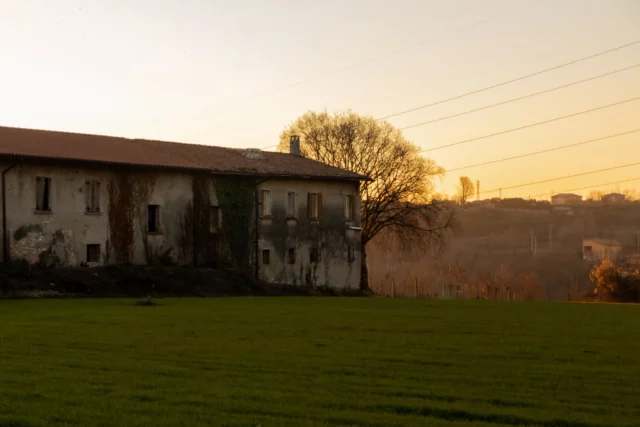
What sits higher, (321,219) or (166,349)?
(321,219)

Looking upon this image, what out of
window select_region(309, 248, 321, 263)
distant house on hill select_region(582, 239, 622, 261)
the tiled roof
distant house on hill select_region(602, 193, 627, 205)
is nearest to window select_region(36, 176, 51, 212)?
the tiled roof

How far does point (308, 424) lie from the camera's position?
37.4ft

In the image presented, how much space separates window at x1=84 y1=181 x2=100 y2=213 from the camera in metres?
48.0

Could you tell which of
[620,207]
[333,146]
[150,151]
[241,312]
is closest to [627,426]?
[241,312]

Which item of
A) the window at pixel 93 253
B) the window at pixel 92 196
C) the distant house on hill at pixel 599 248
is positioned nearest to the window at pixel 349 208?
the window at pixel 92 196

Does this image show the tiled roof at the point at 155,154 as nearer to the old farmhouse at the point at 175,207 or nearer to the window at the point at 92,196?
the old farmhouse at the point at 175,207

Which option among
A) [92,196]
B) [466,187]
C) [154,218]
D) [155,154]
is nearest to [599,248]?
[466,187]

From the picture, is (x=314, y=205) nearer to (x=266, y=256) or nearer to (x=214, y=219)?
(x=266, y=256)

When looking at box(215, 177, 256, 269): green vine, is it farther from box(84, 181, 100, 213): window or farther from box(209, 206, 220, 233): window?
box(84, 181, 100, 213): window

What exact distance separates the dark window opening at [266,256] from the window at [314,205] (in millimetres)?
4259

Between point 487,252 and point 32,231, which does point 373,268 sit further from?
point 32,231

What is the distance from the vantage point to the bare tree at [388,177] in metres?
74.6

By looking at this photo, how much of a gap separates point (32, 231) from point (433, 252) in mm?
79235

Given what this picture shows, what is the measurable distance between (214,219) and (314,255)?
8.58 metres
